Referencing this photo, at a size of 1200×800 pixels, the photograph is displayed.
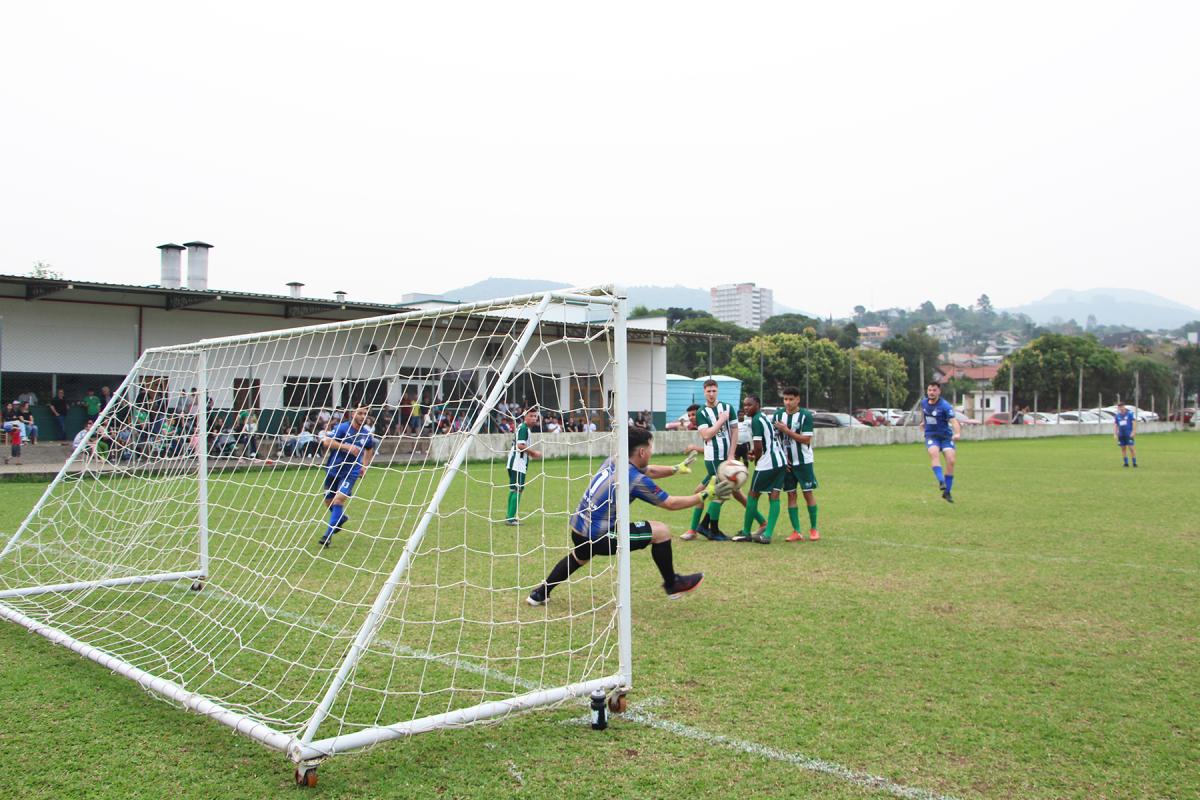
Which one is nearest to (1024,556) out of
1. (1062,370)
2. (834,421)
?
(834,421)

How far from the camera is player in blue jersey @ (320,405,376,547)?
8898 mm

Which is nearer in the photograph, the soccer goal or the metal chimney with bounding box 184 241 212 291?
the soccer goal

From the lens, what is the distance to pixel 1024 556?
905 cm

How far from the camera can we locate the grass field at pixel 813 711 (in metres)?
3.79

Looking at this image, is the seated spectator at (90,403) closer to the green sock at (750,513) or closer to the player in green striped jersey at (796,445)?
the green sock at (750,513)

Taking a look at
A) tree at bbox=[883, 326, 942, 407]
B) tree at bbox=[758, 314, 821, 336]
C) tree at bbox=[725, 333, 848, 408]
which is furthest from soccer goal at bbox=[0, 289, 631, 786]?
tree at bbox=[758, 314, 821, 336]

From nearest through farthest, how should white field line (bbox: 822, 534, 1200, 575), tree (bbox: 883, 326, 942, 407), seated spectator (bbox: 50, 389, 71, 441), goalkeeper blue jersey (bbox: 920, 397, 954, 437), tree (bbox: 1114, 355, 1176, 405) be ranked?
white field line (bbox: 822, 534, 1200, 575) < goalkeeper blue jersey (bbox: 920, 397, 954, 437) < seated spectator (bbox: 50, 389, 71, 441) < tree (bbox: 1114, 355, 1176, 405) < tree (bbox: 883, 326, 942, 407)

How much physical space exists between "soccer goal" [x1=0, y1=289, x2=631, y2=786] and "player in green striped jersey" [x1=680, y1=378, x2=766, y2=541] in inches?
67.5

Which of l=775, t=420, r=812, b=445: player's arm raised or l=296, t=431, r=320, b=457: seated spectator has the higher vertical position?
l=775, t=420, r=812, b=445: player's arm raised

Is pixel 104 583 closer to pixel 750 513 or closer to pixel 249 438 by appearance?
pixel 249 438

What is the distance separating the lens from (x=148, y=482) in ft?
32.2

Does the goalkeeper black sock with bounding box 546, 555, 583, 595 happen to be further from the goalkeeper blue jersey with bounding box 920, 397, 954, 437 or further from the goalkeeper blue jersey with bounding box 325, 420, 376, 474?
the goalkeeper blue jersey with bounding box 920, 397, 954, 437

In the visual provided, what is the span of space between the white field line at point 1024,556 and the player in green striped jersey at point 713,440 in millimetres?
1309

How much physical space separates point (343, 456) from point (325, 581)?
2.56 meters
